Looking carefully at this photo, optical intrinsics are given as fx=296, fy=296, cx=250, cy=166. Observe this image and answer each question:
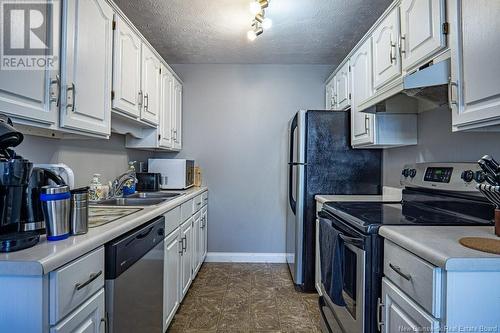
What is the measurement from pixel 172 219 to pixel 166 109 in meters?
1.37

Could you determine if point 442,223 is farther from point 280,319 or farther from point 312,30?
point 312,30

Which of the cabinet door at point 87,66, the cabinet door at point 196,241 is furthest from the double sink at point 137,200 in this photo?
the cabinet door at point 87,66

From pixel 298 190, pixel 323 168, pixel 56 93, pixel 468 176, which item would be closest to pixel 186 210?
pixel 298 190

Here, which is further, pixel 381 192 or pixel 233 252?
pixel 233 252

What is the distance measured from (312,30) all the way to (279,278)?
97.6 inches

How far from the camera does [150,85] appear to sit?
2.53 m

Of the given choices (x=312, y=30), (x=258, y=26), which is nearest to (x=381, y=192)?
(x=312, y=30)

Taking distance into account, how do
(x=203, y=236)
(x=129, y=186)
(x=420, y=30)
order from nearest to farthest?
(x=420, y=30), (x=129, y=186), (x=203, y=236)

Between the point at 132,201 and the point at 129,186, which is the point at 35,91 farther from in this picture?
the point at 129,186

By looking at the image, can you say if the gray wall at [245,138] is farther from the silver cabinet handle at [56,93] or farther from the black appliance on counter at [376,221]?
the silver cabinet handle at [56,93]

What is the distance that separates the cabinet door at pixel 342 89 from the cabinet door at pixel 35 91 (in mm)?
2269

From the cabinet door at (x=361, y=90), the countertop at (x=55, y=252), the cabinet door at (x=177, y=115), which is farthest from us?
the cabinet door at (x=177, y=115)

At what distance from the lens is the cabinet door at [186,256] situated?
94.3 inches

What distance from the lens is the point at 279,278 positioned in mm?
3111
